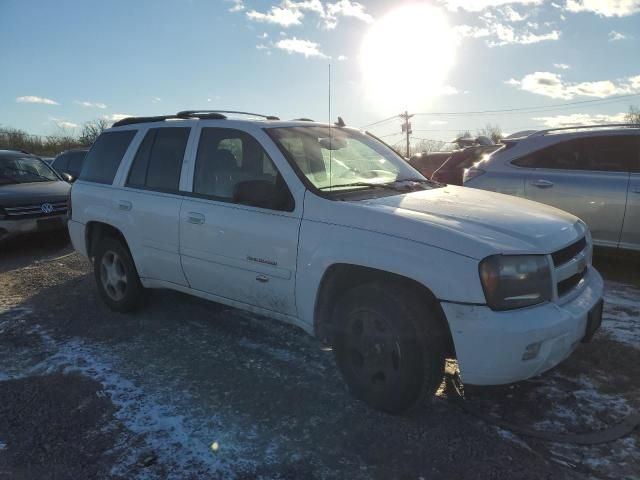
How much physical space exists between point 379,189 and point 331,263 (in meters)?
0.79

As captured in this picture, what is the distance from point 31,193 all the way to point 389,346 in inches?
282

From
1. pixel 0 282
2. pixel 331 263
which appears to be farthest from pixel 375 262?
pixel 0 282

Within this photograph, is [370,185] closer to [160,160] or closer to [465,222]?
[465,222]

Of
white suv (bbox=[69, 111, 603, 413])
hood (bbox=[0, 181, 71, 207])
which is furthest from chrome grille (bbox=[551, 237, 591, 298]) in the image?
hood (bbox=[0, 181, 71, 207])

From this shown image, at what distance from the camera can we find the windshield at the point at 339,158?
3628 millimetres

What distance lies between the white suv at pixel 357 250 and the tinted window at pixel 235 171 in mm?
12

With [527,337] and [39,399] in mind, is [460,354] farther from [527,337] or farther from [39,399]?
[39,399]

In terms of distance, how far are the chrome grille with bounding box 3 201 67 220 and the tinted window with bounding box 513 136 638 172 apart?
22.4 feet

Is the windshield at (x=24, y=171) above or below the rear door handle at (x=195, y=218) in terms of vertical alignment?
above

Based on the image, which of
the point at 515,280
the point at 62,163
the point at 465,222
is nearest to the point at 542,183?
the point at 465,222

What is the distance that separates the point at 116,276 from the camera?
4.94m

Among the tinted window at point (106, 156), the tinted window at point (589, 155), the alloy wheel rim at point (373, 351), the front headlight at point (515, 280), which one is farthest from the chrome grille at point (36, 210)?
the front headlight at point (515, 280)

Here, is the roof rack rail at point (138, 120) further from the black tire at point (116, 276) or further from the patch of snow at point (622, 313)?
the patch of snow at point (622, 313)

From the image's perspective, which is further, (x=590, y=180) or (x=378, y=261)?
(x=590, y=180)
